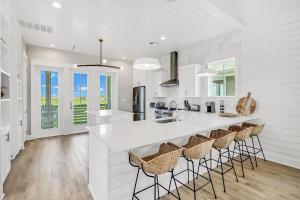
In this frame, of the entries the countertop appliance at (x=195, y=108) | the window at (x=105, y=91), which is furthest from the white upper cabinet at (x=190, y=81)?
the window at (x=105, y=91)

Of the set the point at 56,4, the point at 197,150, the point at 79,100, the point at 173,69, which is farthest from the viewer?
the point at 79,100

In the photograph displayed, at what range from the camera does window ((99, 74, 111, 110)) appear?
20.4 ft

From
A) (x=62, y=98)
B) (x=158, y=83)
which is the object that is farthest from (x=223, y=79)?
(x=62, y=98)

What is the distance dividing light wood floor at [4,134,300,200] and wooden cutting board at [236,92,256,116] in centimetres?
104

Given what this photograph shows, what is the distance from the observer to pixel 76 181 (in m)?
2.48

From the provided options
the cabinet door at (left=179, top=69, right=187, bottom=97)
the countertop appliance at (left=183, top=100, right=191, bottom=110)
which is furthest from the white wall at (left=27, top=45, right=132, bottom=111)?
the countertop appliance at (left=183, top=100, right=191, bottom=110)

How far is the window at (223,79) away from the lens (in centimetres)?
406

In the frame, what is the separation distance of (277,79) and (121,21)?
3376 millimetres

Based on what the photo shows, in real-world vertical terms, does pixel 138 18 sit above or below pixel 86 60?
above

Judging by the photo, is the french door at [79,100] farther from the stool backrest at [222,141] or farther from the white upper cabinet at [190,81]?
the stool backrest at [222,141]

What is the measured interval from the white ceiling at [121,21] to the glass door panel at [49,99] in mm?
1036

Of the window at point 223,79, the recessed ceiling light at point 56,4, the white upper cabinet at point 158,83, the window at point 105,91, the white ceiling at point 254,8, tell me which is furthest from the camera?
the window at point 105,91

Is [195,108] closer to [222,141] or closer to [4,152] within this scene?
[222,141]

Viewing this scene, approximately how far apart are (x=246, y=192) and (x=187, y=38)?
362 cm
